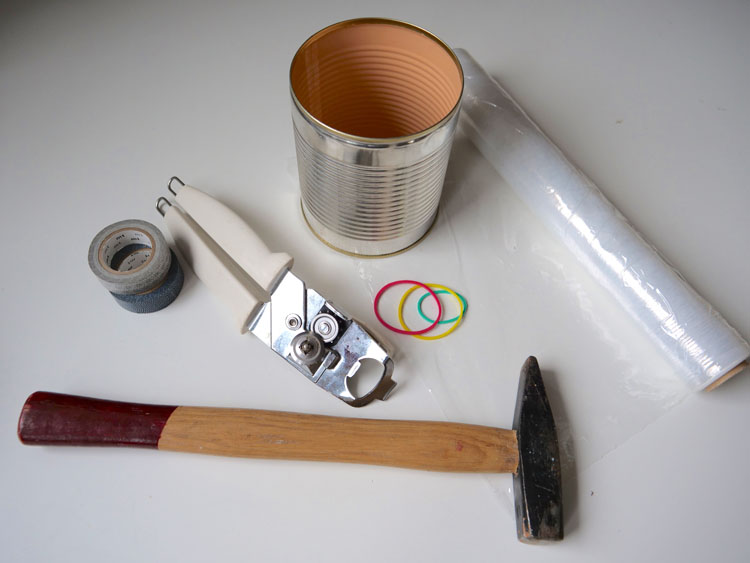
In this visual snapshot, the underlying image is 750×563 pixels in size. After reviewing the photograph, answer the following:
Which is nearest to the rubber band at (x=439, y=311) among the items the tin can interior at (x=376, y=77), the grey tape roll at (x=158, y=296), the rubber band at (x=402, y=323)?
the rubber band at (x=402, y=323)

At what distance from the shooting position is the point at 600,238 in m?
1.06

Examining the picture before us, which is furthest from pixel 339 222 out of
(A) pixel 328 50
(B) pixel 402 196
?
(A) pixel 328 50

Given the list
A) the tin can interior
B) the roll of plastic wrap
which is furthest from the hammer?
the tin can interior

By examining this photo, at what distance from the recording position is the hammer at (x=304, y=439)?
0.87m

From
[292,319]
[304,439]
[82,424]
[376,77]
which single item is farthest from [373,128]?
[82,424]

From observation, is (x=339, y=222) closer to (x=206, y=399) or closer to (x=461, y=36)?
(x=206, y=399)

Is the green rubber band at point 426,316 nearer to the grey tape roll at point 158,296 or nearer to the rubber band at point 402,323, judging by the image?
the rubber band at point 402,323

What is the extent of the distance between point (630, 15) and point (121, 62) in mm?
1221

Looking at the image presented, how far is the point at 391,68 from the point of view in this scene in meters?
1.06

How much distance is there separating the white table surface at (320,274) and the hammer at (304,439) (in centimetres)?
5

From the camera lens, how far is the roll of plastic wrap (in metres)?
0.97

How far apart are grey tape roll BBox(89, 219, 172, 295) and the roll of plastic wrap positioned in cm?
65

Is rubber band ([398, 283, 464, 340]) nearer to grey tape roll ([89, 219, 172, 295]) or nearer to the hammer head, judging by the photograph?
the hammer head

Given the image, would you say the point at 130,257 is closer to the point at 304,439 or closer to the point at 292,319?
the point at 292,319
